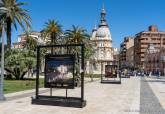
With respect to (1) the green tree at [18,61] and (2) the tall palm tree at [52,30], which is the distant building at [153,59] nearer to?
(2) the tall palm tree at [52,30]

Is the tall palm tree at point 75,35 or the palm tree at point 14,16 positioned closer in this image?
the palm tree at point 14,16

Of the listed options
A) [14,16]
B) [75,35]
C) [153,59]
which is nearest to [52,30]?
[75,35]

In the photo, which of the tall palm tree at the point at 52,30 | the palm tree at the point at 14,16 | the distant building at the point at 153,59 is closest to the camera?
the palm tree at the point at 14,16

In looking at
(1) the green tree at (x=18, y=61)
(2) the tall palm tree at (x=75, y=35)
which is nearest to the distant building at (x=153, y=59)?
(2) the tall palm tree at (x=75, y=35)

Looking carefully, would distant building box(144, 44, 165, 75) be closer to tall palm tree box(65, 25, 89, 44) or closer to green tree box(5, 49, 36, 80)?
tall palm tree box(65, 25, 89, 44)

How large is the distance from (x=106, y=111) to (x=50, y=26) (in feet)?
186

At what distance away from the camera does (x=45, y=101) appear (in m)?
20.3

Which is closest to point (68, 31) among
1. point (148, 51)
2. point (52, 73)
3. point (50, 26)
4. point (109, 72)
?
point (50, 26)

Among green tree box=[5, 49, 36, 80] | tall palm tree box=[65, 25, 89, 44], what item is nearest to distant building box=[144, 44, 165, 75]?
tall palm tree box=[65, 25, 89, 44]

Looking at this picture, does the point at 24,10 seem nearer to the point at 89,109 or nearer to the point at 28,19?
the point at 28,19

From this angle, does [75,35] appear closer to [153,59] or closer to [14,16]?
[14,16]

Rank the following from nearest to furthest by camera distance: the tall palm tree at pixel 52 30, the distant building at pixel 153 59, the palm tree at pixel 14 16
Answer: the palm tree at pixel 14 16
the tall palm tree at pixel 52 30
the distant building at pixel 153 59

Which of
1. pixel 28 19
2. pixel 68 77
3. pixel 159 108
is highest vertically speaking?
pixel 28 19

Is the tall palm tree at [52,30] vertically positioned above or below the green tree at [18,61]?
above
